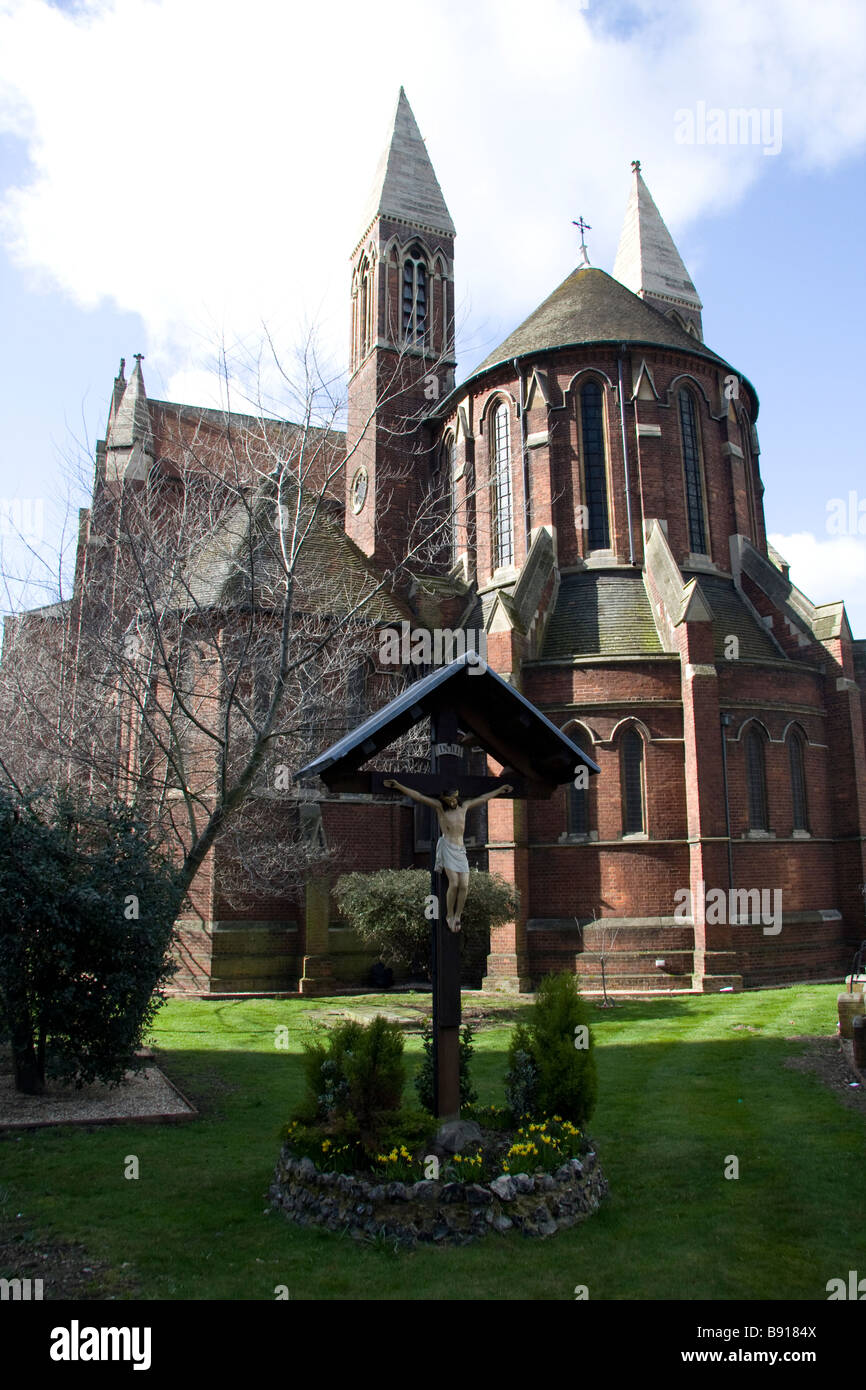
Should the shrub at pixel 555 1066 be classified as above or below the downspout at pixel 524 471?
below

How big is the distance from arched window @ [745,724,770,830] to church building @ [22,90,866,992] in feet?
0.17

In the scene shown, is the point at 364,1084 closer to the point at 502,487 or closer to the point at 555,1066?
the point at 555,1066

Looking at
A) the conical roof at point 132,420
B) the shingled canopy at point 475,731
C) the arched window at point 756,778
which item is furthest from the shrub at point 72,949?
the conical roof at point 132,420

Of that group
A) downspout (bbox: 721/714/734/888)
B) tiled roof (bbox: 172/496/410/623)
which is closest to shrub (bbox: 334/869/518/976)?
Answer: downspout (bbox: 721/714/734/888)

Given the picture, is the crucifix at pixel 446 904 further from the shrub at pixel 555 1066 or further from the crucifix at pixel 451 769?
the shrub at pixel 555 1066

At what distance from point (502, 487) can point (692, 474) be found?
17.1 ft

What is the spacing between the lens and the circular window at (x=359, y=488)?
30706 mm

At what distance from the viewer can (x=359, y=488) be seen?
31328 millimetres

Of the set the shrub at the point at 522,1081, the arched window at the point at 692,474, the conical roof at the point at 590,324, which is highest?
the conical roof at the point at 590,324

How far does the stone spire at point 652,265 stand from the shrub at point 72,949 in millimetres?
35150

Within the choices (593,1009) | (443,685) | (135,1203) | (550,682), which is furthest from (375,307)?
(135,1203)

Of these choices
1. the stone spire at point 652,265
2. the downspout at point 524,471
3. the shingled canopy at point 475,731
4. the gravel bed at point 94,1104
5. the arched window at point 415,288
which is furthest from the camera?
the stone spire at point 652,265

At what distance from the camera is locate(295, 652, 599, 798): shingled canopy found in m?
7.18
